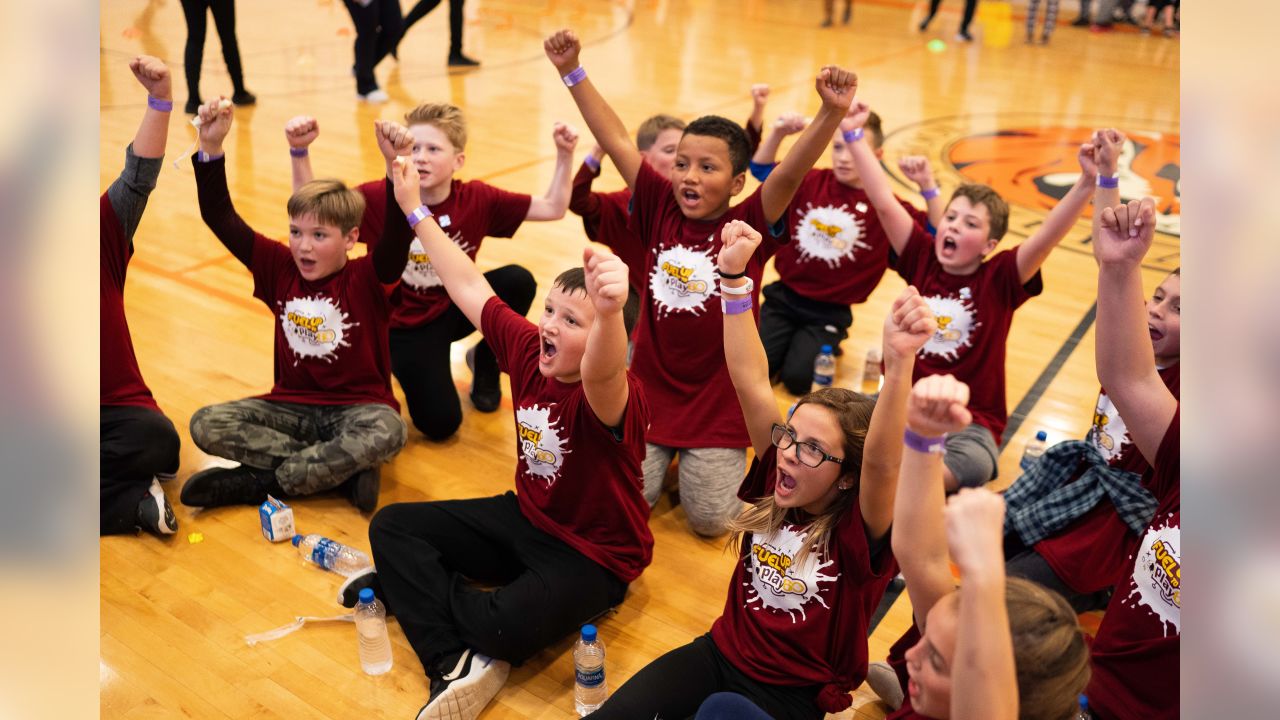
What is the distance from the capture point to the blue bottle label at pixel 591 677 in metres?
2.79

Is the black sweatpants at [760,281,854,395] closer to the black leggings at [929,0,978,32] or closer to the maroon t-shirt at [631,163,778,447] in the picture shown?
the maroon t-shirt at [631,163,778,447]

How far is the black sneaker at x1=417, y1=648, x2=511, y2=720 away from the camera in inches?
106

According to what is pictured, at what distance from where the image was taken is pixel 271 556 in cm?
338

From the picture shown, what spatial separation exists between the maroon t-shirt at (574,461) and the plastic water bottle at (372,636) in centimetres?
49

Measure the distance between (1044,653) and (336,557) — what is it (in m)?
2.25

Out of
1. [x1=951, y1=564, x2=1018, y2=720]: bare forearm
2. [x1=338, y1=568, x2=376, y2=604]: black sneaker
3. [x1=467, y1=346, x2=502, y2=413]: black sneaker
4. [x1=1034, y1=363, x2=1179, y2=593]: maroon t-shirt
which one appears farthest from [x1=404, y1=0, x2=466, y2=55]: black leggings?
[x1=951, y1=564, x2=1018, y2=720]: bare forearm

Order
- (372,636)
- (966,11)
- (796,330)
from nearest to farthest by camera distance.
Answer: (372,636), (796,330), (966,11)

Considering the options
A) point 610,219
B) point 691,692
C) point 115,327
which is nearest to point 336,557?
point 115,327

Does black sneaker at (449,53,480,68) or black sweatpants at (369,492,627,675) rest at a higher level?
black sneaker at (449,53,480,68)

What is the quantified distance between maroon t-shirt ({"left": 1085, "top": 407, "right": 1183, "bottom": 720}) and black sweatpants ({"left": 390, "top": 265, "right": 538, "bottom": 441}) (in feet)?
7.73

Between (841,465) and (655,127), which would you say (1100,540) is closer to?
(841,465)

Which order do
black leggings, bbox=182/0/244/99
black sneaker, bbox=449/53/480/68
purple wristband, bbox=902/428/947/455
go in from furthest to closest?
black sneaker, bbox=449/53/480/68 → black leggings, bbox=182/0/244/99 → purple wristband, bbox=902/428/947/455

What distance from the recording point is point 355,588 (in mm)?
3125
